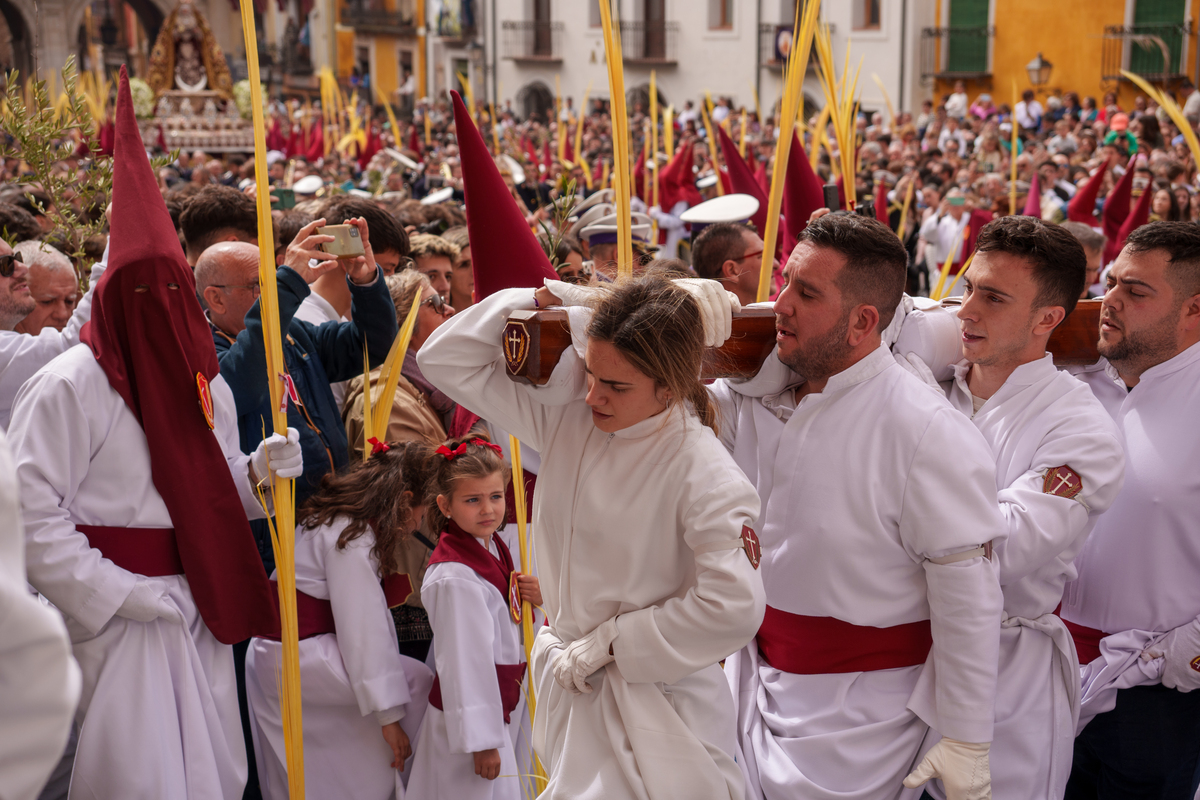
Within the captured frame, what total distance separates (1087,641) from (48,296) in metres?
3.15

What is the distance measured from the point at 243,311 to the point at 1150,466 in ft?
7.57

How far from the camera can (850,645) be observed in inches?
78.9

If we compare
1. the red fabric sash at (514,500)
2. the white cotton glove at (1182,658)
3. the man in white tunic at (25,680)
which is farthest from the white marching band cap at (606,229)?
the man in white tunic at (25,680)

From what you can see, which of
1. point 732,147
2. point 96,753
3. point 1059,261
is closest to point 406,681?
point 96,753

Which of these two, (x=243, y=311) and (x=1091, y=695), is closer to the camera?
(x=1091, y=695)

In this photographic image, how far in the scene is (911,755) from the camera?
1997 mm

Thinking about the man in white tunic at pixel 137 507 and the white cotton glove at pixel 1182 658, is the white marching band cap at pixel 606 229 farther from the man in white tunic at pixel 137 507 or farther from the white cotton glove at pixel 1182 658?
the white cotton glove at pixel 1182 658

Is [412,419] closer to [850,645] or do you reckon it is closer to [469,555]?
[469,555]

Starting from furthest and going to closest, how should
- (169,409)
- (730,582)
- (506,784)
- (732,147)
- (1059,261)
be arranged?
(732,147) < (506,784) < (169,409) < (1059,261) < (730,582)

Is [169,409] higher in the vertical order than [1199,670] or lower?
higher

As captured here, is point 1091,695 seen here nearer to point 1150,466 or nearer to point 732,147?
point 1150,466

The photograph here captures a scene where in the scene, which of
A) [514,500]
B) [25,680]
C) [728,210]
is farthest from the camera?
[728,210]

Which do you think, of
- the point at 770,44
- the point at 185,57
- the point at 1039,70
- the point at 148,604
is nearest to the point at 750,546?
the point at 148,604

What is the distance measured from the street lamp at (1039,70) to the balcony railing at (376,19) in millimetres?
23002
